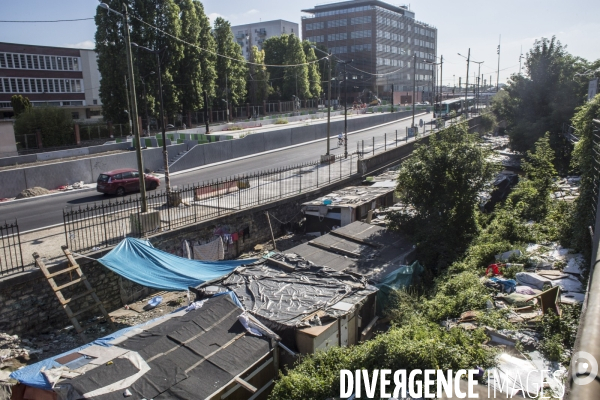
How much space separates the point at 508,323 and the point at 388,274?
5.06m

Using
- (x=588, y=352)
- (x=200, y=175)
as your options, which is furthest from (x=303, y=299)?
(x=200, y=175)

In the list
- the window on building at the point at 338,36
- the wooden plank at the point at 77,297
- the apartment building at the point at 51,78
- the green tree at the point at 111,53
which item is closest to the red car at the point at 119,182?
the wooden plank at the point at 77,297

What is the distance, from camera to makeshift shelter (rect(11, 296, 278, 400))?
8414 millimetres

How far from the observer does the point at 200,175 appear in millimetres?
31656

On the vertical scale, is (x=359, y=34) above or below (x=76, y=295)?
above

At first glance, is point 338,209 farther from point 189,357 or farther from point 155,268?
point 189,357

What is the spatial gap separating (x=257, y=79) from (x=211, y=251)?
5497cm

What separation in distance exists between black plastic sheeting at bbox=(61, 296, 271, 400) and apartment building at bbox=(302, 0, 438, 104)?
9432cm

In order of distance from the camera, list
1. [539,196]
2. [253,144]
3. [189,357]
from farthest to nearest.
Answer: [253,144], [539,196], [189,357]

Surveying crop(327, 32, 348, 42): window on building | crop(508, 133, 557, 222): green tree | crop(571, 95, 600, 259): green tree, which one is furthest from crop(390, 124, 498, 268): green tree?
crop(327, 32, 348, 42): window on building

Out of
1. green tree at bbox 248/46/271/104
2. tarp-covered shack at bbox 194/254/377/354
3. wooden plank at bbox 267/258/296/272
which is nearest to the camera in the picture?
tarp-covered shack at bbox 194/254/377/354

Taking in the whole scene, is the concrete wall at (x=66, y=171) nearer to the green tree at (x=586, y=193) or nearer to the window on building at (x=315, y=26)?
the green tree at (x=586, y=193)

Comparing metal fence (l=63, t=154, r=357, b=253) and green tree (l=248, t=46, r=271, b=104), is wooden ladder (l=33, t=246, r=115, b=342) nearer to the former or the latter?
metal fence (l=63, t=154, r=357, b=253)

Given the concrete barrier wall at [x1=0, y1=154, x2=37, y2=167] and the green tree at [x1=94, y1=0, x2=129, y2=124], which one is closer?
the concrete barrier wall at [x1=0, y1=154, x2=37, y2=167]
